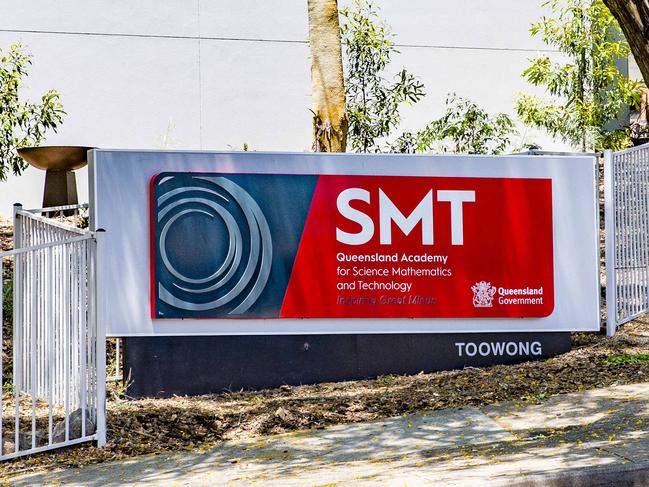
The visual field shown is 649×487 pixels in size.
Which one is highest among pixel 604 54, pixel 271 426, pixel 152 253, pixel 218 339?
pixel 604 54

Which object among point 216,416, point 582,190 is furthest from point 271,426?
point 582,190

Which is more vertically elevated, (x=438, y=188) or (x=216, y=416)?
(x=438, y=188)

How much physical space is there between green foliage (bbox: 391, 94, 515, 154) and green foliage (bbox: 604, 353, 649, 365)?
23.5 feet

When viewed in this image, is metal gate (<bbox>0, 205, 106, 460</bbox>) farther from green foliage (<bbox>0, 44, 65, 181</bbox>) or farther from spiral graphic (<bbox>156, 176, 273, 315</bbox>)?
green foliage (<bbox>0, 44, 65, 181</bbox>)

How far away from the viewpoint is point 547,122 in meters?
17.8

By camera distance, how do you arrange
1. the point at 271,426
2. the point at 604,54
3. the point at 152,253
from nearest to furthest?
the point at 271,426 → the point at 152,253 → the point at 604,54

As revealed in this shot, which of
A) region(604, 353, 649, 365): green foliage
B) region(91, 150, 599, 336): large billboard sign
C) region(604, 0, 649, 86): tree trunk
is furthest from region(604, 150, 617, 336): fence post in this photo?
region(604, 0, 649, 86): tree trunk

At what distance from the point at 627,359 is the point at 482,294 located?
1502mm

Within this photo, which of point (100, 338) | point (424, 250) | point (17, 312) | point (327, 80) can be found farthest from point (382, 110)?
point (100, 338)

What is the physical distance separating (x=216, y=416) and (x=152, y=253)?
1.77 metres

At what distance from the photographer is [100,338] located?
7.70 meters

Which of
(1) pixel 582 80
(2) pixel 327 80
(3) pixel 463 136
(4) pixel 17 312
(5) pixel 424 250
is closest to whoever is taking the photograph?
(4) pixel 17 312

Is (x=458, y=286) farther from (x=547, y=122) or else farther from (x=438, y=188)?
(x=547, y=122)

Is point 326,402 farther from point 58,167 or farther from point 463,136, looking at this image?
point 463,136
